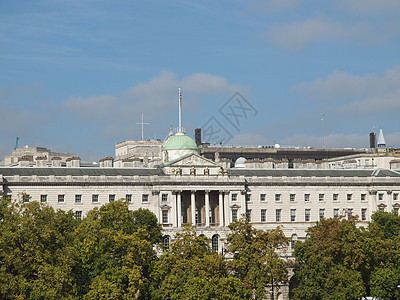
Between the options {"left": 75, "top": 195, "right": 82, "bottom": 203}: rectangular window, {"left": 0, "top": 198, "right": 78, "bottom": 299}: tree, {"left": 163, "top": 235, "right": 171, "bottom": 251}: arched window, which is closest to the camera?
{"left": 0, "top": 198, "right": 78, "bottom": 299}: tree

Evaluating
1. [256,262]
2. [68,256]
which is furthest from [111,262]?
[256,262]

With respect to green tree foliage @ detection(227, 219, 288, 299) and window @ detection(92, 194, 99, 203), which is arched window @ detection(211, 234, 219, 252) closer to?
window @ detection(92, 194, 99, 203)

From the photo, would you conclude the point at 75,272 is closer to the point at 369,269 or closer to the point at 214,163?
the point at 369,269

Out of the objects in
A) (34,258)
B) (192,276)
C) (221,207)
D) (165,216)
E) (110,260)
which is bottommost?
(192,276)

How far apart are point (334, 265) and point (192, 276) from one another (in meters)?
24.1

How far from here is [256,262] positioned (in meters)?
147

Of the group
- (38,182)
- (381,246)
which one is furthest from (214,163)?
(381,246)

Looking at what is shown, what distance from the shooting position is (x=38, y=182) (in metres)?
183

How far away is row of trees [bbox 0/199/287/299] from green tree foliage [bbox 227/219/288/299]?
15cm

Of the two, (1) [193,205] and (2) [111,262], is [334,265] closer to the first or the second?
(2) [111,262]

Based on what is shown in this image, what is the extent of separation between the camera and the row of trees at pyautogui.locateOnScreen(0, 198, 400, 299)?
133 meters

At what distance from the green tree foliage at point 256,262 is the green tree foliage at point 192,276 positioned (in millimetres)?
2287

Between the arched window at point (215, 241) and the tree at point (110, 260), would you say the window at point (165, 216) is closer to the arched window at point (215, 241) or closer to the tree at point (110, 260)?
the arched window at point (215, 241)

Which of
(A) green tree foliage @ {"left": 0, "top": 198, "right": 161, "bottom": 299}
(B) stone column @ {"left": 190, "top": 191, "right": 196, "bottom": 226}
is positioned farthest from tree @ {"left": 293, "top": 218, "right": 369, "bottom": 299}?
(B) stone column @ {"left": 190, "top": 191, "right": 196, "bottom": 226}
